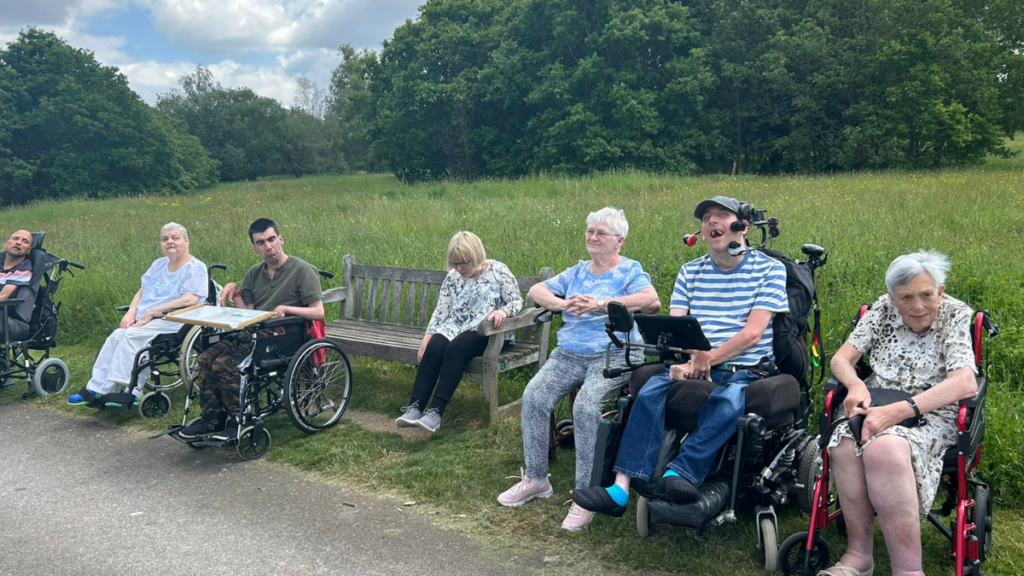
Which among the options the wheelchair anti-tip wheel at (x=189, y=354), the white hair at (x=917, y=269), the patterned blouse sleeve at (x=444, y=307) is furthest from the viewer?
the wheelchair anti-tip wheel at (x=189, y=354)

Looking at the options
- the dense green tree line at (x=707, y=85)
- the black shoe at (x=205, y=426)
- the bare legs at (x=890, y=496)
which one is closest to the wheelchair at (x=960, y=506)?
the bare legs at (x=890, y=496)

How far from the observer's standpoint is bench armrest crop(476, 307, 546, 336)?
530cm

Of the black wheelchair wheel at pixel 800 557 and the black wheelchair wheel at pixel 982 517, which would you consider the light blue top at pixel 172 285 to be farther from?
the black wheelchair wheel at pixel 982 517

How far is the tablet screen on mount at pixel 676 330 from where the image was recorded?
3.70 m

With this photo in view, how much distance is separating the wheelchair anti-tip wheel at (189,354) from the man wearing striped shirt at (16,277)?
2.16m

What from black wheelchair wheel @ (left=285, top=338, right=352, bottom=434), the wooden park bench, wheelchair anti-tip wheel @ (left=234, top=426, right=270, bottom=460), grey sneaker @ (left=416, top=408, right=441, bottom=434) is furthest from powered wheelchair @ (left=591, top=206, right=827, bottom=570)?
wheelchair anti-tip wheel @ (left=234, top=426, right=270, bottom=460)

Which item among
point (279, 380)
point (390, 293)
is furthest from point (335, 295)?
point (279, 380)

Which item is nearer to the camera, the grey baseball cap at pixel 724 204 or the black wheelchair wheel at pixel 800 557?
the black wheelchair wheel at pixel 800 557

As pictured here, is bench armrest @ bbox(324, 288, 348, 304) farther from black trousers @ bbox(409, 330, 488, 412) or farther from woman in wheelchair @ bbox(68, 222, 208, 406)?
black trousers @ bbox(409, 330, 488, 412)

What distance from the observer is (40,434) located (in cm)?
605

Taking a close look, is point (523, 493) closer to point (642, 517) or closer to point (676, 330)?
point (642, 517)

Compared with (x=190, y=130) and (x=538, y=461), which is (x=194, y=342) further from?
(x=190, y=130)

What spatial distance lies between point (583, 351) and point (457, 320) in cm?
130

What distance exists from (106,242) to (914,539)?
13.7 m
